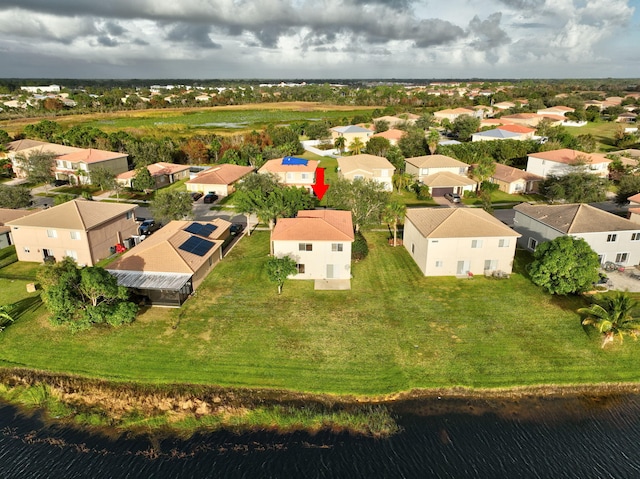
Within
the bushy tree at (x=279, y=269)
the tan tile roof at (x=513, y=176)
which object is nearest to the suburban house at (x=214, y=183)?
the bushy tree at (x=279, y=269)

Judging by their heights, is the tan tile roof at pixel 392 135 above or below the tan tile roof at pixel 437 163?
above

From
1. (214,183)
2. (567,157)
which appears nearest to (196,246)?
(214,183)

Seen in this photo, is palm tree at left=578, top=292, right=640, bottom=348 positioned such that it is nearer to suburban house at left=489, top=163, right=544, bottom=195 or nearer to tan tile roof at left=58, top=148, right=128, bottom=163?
suburban house at left=489, top=163, right=544, bottom=195

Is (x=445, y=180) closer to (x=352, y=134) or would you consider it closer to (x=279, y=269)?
(x=279, y=269)

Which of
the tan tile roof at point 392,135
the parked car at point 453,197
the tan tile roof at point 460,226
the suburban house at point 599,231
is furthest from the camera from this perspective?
the tan tile roof at point 392,135

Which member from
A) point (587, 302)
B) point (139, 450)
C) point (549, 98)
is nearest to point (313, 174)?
point (587, 302)

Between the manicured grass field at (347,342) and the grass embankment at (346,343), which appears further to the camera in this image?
the manicured grass field at (347,342)

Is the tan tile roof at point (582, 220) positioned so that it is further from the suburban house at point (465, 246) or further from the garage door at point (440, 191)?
the garage door at point (440, 191)
